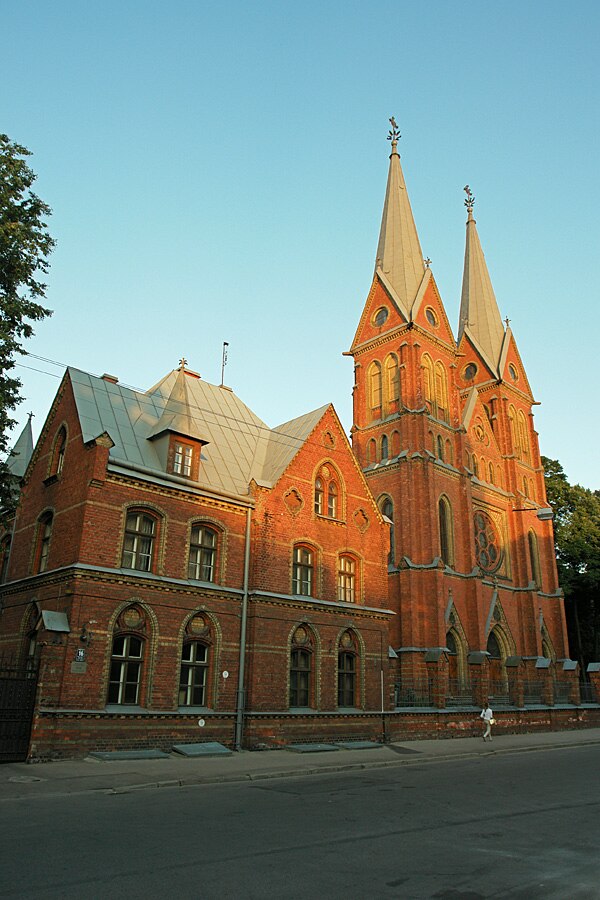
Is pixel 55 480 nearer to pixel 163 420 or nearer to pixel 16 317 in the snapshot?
pixel 163 420

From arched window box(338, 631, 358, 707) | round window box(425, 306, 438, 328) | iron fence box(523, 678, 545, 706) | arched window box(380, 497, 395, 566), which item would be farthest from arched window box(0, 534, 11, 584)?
round window box(425, 306, 438, 328)

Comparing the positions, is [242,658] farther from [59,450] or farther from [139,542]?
[59,450]

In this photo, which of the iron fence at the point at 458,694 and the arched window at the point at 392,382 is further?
the arched window at the point at 392,382

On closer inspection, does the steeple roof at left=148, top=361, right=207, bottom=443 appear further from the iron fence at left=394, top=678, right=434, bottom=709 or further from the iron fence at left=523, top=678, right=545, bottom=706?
the iron fence at left=523, top=678, right=545, bottom=706

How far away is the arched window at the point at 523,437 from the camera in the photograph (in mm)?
50053

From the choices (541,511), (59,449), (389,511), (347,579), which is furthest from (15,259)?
(541,511)

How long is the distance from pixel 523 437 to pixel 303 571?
1241 inches

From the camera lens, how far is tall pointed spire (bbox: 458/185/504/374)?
174ft

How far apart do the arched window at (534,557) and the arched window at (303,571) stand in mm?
25861

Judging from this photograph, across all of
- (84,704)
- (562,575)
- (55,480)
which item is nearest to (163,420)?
(55,480)

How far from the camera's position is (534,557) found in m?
46.8

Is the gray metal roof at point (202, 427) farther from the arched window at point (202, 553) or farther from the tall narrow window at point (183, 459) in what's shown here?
the arched window at point (202, 553)

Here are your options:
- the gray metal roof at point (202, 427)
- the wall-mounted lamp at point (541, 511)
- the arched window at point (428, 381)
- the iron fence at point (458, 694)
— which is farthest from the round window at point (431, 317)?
the iron fence at point (458, 694)

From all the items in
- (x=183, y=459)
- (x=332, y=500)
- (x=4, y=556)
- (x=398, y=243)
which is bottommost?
(x=4, y=556)
